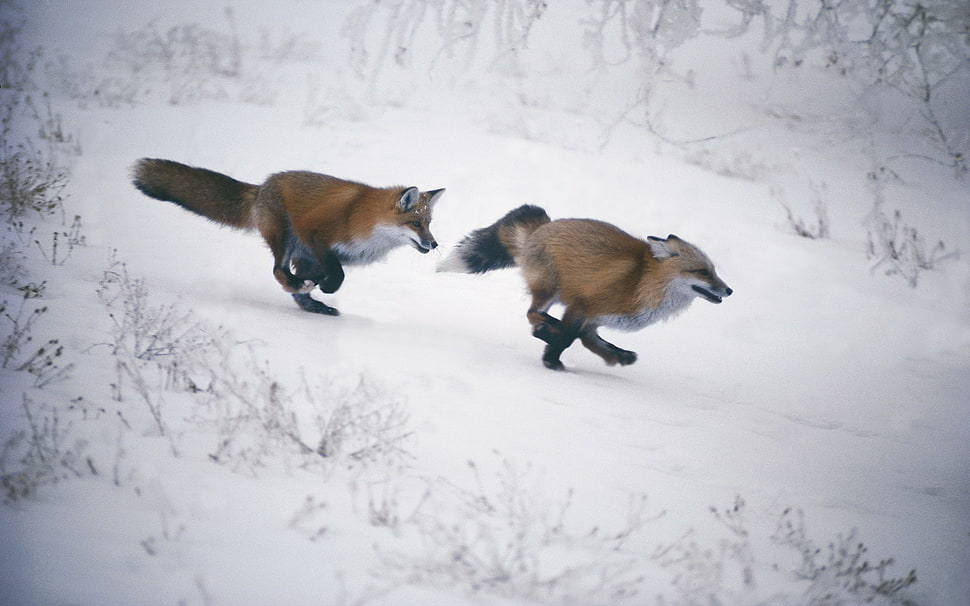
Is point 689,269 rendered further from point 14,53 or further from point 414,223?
point 14,53

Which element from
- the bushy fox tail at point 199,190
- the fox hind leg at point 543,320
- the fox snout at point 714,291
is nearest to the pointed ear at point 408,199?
the fox hind leg at point 543,320

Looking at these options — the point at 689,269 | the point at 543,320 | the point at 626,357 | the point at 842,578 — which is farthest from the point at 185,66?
the point at 842,578

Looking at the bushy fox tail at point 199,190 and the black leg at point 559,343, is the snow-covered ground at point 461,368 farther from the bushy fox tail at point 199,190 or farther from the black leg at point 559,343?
the bushy fox tail at point 199,190

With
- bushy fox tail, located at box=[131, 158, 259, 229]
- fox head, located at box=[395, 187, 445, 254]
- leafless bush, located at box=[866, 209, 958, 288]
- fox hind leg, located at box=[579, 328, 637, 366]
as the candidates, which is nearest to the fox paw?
fox hind leg, located at box=[579, 328, 637, 366]

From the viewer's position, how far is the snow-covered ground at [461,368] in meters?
1.83

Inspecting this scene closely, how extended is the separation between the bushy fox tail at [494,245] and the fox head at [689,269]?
94 centimetres

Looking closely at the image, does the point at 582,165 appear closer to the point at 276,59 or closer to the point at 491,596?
the point at 276,59

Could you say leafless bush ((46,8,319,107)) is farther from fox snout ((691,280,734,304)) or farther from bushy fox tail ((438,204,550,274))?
fox snout ((691,280,734,304))

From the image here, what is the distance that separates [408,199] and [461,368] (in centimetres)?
122

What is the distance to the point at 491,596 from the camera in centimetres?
175

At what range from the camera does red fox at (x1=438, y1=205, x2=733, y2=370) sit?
402cm

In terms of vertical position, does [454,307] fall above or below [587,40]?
below

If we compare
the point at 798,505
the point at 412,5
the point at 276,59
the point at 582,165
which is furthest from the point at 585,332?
the point at 276,59

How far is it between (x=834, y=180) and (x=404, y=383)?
6.78m
